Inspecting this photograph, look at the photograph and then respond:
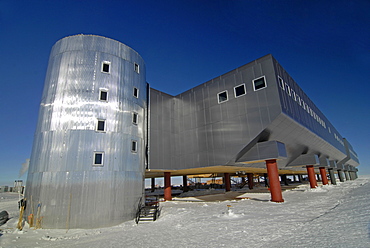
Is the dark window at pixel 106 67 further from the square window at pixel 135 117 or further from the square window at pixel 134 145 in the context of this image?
the square window at pixel 134 145

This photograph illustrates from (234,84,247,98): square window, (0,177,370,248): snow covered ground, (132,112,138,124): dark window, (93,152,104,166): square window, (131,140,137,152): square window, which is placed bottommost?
(0,177,370,248): snow covered ground

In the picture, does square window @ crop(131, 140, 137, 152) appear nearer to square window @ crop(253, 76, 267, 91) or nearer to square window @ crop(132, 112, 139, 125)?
square window @ crop(132, 112, 139, 125)

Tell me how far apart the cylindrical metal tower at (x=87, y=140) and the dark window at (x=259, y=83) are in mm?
12190

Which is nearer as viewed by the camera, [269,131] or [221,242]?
[221,242]

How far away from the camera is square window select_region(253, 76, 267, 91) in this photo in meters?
20.0

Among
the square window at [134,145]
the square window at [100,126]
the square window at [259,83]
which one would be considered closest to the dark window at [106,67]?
the square window at [100,126]

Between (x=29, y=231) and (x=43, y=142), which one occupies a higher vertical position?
(x=43, y=142)

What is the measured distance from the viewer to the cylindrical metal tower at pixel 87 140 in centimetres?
1495

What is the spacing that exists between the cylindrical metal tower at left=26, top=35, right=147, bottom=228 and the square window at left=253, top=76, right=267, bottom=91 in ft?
40.0

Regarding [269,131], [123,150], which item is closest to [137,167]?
[123,150]

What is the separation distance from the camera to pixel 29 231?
1375 centimetres

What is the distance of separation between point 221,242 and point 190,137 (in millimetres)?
16617

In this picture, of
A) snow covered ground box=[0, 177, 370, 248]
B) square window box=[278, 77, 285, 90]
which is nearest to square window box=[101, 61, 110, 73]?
snow covered ground box=[0, 177, 370, 248]

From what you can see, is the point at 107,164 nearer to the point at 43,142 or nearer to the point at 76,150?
the point at 76,150
